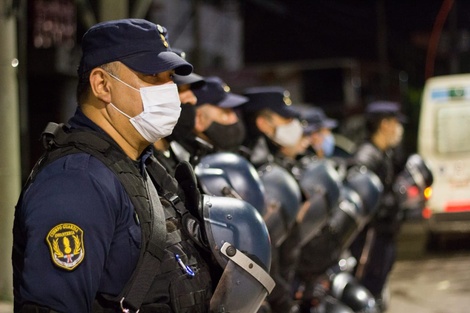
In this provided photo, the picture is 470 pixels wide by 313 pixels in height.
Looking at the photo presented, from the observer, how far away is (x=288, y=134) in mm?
7156

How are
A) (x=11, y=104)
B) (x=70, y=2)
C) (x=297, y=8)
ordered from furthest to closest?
(x=297, y=8), (x=70, y=2), (x=11, y=104)

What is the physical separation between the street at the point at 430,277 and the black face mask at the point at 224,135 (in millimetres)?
4606

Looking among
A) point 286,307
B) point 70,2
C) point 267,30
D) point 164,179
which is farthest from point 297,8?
point 164,179

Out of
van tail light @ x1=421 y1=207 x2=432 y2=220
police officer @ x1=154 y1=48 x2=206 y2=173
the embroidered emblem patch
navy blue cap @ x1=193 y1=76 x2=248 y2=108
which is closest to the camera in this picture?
the embroidered emblem patch

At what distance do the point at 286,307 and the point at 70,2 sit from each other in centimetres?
1145

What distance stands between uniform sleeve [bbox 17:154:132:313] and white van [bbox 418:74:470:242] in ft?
41.4

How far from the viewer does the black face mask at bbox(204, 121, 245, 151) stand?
563 cm

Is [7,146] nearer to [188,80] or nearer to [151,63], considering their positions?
[188,80]

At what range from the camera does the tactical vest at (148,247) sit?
2.83 meters

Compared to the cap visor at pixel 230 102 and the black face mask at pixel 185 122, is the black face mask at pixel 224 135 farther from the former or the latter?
the black face mask at pixel 185 122

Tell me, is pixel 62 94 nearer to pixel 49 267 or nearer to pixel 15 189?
pixel 15 189

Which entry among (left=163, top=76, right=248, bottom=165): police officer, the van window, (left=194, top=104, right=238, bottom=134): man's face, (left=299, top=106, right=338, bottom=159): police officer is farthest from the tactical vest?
the van window

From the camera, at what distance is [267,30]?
39281mm

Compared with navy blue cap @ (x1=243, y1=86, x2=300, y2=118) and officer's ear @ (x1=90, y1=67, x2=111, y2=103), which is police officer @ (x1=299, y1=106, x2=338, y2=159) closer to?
navy blue cap @ (x1=243, y1=86, x2=300, y2=118)
